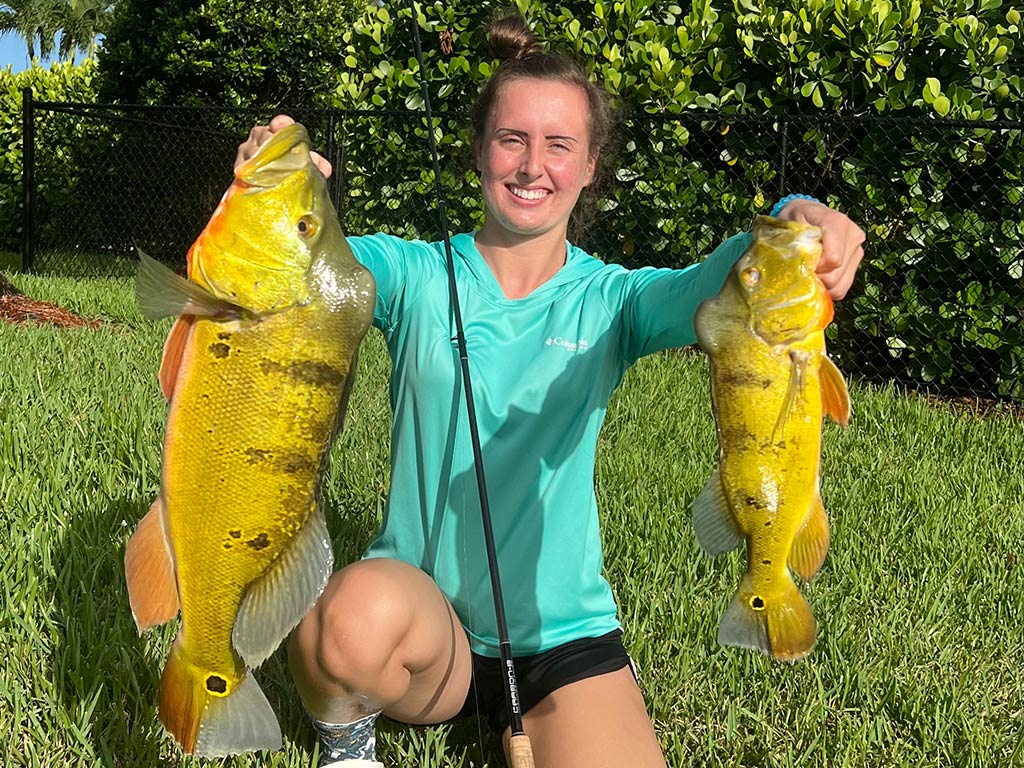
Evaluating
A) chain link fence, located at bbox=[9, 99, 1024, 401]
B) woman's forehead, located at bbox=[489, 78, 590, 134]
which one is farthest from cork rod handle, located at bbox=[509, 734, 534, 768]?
chain link fence, located at bbox=[9, 99, 1024, 401]

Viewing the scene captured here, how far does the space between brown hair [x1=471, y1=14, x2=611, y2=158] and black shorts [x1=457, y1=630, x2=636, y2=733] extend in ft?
4.85

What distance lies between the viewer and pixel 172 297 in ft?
5.30

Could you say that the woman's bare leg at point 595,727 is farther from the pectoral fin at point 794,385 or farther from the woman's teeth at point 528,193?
the woman's teeth at point 528,193

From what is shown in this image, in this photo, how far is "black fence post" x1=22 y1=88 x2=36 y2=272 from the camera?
37.9ft

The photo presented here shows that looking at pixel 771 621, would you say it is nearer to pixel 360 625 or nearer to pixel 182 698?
pixel 360 625

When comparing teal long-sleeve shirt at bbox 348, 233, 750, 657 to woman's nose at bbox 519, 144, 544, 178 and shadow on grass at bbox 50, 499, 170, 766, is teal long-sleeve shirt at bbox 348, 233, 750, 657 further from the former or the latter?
shadow on grass at bbox 50, 499, 170, 766

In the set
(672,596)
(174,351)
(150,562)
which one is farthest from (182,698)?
(672,596)

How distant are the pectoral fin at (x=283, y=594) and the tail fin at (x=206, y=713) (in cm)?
10

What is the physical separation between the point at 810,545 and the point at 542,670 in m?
→ 1.00

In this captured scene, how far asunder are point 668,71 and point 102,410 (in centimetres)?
485

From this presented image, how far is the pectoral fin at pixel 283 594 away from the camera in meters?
1.76

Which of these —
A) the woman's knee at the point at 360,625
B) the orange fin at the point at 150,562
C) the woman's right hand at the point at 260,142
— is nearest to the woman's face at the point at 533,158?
the woman's right hand at the point at 260,142

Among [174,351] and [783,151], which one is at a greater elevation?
[174,351]

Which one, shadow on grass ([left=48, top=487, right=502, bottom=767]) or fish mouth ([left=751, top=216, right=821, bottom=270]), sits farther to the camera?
shadow on grass ([left=48, top=487, right=502, bottom=767])
